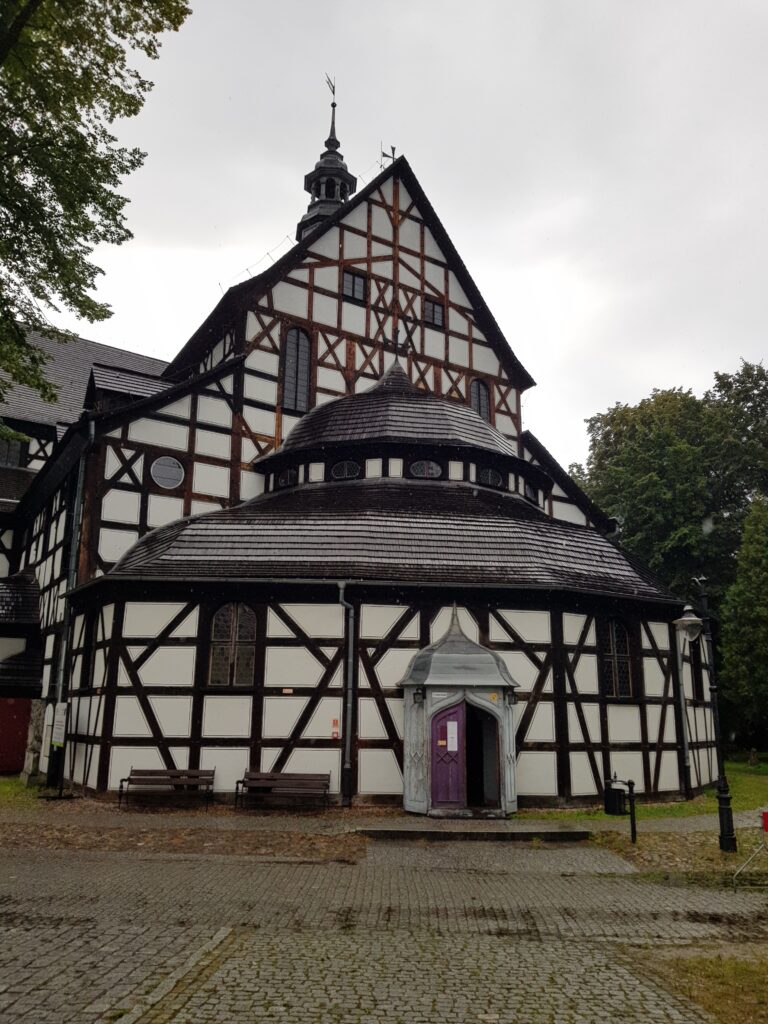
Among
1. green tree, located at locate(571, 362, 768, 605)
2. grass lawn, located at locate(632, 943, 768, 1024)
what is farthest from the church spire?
grass lawn, located at locate(632, 943, 768, 1024)

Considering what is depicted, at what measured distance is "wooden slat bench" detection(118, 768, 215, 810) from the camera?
16891mm

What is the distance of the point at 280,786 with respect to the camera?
55.5 ft

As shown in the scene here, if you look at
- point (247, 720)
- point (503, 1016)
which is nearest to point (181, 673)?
point (247, 720)

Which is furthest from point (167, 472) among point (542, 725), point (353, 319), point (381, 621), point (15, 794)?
point (542, 725)

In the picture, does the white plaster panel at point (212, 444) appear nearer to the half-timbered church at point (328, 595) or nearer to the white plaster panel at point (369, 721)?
the half-timbered church at point (328, 595)

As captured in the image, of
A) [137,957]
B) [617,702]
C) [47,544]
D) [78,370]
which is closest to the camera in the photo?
[137,957]

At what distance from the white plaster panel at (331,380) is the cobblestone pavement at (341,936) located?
16339mm

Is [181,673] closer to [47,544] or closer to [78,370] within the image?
[47,544]

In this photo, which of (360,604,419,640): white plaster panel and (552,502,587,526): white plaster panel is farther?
(552,502,587,526): white plaster panel

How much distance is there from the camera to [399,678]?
59.1 ft

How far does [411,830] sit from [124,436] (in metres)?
12.9

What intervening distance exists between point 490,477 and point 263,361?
24.9ft

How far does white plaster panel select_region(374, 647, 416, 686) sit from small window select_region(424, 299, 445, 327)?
550 inches

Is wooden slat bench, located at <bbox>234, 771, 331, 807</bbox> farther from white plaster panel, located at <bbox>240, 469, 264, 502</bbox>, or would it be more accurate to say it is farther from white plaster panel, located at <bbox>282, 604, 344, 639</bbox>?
white plaster panel, located at <bbox>240, 469, 264, 502</bbox>
